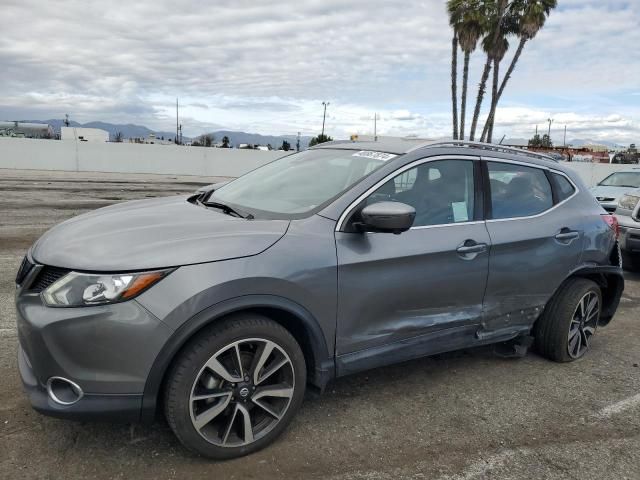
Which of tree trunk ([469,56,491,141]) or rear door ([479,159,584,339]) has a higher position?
tree trunk ([469,56,491,141])

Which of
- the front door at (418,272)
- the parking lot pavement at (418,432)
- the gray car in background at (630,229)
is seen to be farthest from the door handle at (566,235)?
the gray car in background at (630,229)

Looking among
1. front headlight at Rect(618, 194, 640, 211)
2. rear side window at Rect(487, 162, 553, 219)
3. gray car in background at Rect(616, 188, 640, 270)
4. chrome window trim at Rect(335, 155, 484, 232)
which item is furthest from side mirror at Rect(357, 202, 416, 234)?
front headlight at Rect(618, 194, 640, 211)

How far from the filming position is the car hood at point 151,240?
2.55 meters

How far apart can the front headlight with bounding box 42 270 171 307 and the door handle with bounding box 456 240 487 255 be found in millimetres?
1916

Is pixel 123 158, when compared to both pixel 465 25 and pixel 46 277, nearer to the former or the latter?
pixel 465 25

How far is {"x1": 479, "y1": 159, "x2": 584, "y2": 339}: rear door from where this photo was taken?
377 cm

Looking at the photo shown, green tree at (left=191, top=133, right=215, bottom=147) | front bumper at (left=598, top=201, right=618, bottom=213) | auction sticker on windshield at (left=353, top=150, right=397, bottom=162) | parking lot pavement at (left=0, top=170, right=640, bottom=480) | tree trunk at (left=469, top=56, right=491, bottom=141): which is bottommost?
parking lot pavement at (left=0, top=170, right=640, bottom=480)

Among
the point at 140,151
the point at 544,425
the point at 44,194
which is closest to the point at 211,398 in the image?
the point at 544,425

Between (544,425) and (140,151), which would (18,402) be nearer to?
(544,425)

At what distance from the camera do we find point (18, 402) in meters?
3.25

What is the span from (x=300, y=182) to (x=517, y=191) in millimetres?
1667

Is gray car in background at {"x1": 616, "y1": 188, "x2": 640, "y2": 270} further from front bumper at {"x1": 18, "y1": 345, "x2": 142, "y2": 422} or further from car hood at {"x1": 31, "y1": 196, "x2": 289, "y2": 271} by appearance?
front bumper at {"x1": 18, "y1": 345, "x2": 142, "y2": 422}

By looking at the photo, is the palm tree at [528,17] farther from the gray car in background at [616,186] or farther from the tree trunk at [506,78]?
the gray car in background at [616,186]

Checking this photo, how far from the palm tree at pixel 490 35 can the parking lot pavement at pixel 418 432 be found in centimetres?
2608
